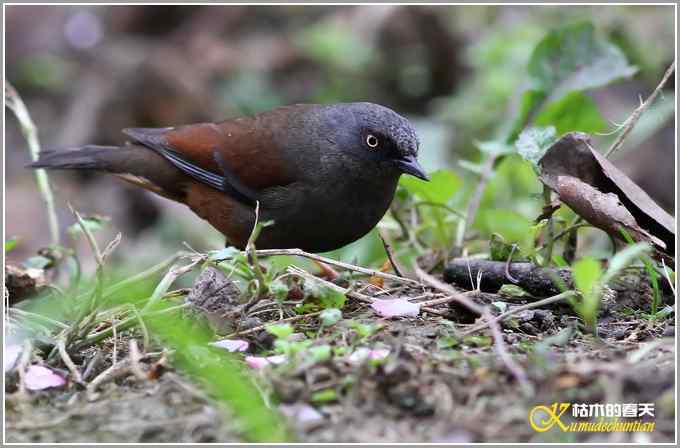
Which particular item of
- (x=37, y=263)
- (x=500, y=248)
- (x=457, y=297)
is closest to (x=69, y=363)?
(x=457, y=297)

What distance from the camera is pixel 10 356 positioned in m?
3.36

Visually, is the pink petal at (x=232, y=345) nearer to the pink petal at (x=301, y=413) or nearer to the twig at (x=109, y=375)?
the twig at (x=109, y=375)

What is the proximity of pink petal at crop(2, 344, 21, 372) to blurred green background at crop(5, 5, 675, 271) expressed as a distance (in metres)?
4.82

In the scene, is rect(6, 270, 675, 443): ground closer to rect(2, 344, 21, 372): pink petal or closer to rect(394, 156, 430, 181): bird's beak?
rect(2, 344, 21, 372): pink petal

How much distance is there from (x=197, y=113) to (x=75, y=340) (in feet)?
24.0

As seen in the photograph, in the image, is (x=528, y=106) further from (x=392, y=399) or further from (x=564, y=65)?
(x=392, y=399)

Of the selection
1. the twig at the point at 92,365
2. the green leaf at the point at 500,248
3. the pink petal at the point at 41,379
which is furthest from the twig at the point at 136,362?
the green leaf at the point at 500,248

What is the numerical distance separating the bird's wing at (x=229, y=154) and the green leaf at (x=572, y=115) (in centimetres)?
182

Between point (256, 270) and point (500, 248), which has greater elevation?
point (500, 248)

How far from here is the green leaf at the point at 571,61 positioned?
5.85m

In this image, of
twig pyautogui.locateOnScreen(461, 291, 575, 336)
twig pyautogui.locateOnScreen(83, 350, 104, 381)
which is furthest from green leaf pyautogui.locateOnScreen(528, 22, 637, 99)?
twig pyautogui.locateOnScreen(83, 350, 104, 381)

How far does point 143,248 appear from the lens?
8.71 m

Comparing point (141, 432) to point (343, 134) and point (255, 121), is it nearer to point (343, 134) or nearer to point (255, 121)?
point (343, 134)

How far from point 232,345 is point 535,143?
2014 mm
